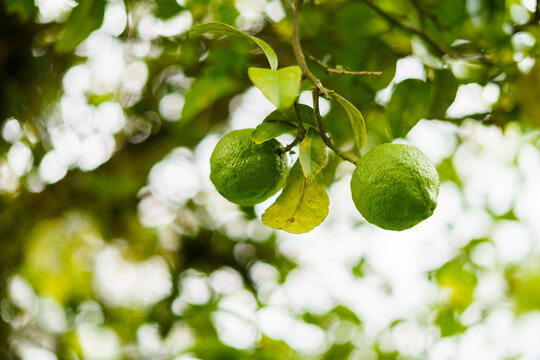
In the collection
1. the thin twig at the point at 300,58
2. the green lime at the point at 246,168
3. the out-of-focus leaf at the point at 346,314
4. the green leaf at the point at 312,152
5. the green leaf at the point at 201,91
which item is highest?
the thin twig at the point at 300,58

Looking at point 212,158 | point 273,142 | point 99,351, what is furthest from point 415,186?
point 99,351

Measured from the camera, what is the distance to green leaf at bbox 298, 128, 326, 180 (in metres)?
0.68

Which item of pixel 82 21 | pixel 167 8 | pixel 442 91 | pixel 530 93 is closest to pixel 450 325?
pixel 530 93

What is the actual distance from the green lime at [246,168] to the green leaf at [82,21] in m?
0.50

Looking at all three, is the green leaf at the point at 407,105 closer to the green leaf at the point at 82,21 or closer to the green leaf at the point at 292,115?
the green leaf at the point at 292,115

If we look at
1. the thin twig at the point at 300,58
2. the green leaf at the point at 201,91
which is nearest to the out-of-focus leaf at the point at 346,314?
the green leaf at the point at 201,91

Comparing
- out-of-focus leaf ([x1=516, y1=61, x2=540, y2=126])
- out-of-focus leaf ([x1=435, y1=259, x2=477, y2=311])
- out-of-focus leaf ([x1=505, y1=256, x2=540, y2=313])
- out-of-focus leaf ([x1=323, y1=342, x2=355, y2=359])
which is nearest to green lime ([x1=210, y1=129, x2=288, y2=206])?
out-of-focus leaf ([x1=516, y1=61, x2=540, y2=126])

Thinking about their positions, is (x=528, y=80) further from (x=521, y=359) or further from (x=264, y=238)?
(x=264, y=238)

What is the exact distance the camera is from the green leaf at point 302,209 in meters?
0.78

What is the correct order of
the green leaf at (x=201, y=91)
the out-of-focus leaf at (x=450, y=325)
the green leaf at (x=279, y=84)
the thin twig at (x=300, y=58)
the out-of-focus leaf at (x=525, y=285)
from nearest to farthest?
the green leaf at (x=279, y=84) < the thin twig at (x=300, y=58) < the green leaf at (x=201, y=91) < the out-of-focus leaf at (x=450, y=325) < the out-of-focus leaf at (x=525, y=285)

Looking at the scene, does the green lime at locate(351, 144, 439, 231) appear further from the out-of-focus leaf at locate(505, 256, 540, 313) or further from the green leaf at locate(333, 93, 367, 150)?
the out-of-focus leaf at locate(505, 256, 540, 313)

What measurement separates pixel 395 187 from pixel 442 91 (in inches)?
19.4

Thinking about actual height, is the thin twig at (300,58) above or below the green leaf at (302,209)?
above

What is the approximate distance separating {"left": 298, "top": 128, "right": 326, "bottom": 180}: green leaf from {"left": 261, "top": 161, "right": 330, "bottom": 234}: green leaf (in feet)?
0.27
